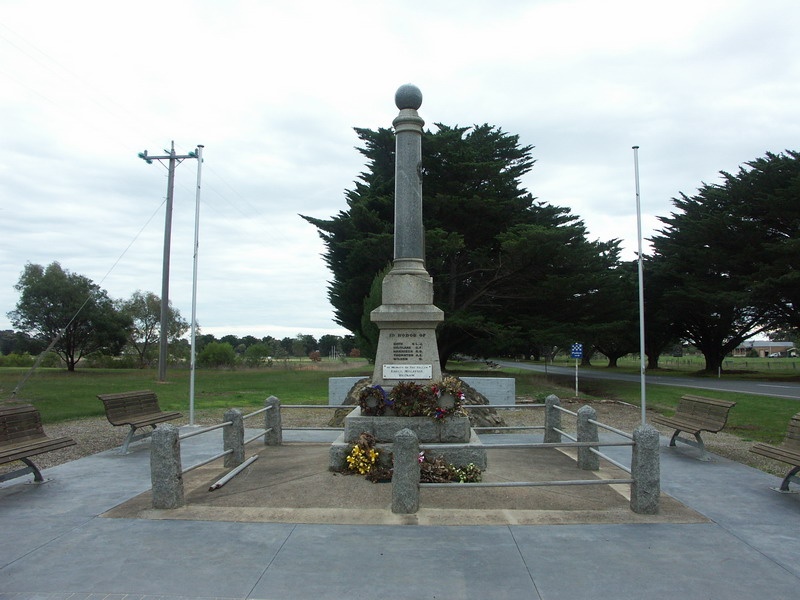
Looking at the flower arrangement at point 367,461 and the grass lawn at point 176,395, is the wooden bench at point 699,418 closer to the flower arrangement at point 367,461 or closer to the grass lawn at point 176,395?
the flower arrangement at point 367,461

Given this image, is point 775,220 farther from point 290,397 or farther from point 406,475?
point 406,475

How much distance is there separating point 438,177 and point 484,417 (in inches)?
691

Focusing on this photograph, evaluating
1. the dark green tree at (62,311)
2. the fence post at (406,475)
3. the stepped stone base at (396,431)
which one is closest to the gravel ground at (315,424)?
the stepped stone base at (396,431)

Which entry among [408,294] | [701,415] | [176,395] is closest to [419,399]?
[408,294]

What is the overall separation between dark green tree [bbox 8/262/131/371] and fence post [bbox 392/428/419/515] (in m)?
38.7

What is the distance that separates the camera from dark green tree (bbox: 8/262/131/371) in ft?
128

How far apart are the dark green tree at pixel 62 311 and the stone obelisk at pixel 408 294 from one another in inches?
1432

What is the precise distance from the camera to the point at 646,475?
580 cm

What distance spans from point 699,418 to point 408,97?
22.7 feet

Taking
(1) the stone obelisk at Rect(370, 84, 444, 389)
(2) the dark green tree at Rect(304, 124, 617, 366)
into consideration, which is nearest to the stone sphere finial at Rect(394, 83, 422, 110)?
(1) the stone obelisk at Rect(370, 84, 444, 389)

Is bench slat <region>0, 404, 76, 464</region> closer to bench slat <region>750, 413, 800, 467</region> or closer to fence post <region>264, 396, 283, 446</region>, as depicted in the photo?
fence post <region>264, 396, 283, 446</region>

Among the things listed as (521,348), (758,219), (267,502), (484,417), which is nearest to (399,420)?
(267,502)

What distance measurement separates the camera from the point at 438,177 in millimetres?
28406

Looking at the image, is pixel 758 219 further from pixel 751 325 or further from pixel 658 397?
pixel 658 397
